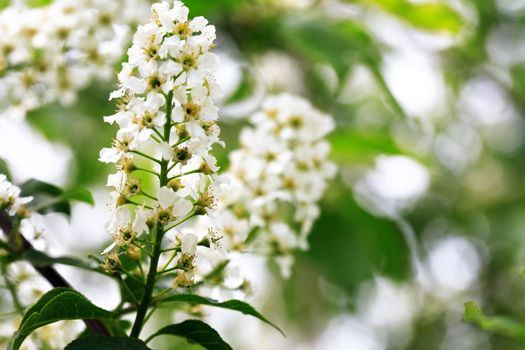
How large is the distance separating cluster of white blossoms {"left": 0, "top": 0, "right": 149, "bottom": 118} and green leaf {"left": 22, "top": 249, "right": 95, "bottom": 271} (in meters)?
0.69

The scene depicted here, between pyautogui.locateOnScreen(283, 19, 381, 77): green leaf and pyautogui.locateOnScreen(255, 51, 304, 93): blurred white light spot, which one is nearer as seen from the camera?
pyautogui.locateOnScreen(283, 19, 381, 77): green leaf

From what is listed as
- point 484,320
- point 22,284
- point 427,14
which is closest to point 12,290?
point 22,284

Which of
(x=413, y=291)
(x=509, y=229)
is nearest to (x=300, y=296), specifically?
(x=509, y=229)

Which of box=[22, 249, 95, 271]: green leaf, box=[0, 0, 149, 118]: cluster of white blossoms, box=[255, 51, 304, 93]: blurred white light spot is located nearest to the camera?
box=[22, 249, 95, 271]: green leaf

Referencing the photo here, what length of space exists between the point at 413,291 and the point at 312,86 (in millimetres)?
2134

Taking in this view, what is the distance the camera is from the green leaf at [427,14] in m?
2.96

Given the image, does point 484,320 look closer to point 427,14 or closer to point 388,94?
point 388,94

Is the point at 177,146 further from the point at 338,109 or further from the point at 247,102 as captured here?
the point at 338,109

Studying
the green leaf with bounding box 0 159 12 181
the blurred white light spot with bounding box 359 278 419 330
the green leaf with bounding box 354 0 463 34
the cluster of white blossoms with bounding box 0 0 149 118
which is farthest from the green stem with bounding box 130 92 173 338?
the blurred white light spot with bounding box 359 278 419 330

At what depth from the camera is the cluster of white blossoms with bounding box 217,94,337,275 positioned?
1766 mm

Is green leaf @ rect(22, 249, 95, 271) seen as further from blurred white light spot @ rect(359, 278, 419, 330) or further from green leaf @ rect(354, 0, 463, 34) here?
blurred white light spot @ rect(359, 278, 419, 330)

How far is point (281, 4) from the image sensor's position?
3.11 m

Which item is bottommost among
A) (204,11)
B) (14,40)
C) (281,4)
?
(14,40)

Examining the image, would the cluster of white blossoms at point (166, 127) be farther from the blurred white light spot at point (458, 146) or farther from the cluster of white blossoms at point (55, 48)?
the blurred white light spot at point (458, 146)
